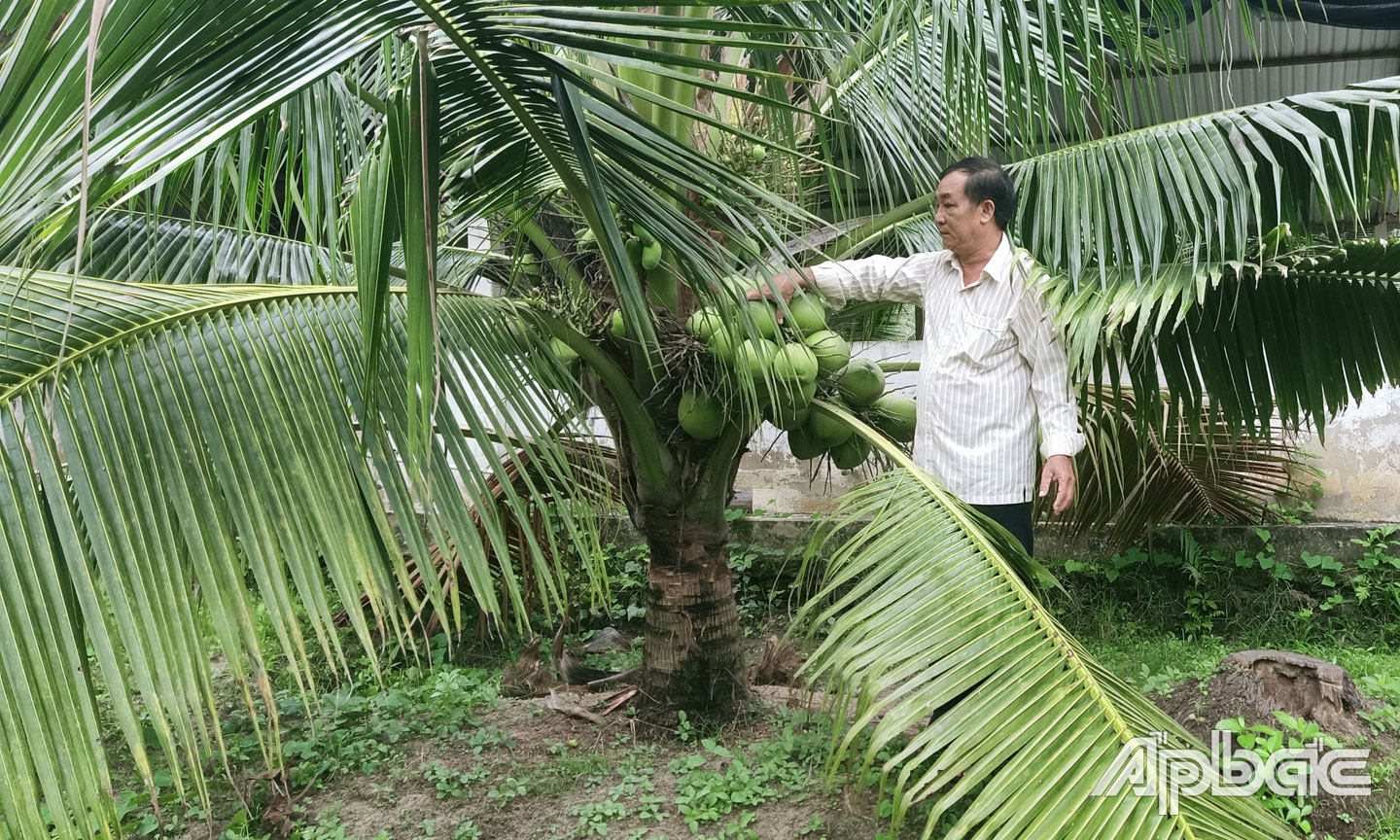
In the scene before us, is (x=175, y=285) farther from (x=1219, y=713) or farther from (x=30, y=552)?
(x=1219, y=713)

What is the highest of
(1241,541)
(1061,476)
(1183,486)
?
(1061,476)

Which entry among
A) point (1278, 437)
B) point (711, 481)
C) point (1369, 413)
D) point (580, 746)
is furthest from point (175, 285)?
point (1369, 413)

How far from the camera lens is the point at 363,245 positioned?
1.30 meters

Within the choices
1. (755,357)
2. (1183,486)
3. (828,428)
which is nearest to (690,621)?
(828,428)

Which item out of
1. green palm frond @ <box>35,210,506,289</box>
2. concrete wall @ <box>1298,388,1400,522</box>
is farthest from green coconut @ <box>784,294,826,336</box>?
concrete wall @ <box>1298,388,1400,522</box>

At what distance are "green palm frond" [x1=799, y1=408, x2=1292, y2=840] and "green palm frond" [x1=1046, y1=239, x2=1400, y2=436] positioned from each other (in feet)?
2.35

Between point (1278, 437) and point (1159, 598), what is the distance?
87cm

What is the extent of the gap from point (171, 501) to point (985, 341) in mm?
1617

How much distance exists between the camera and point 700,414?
2268mm

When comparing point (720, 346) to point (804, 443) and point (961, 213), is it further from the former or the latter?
point (961, 213)

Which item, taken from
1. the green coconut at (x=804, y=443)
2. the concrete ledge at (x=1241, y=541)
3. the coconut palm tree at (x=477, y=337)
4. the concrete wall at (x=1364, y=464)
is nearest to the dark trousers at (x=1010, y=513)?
the coconut palm tree at (x=477, y=337)

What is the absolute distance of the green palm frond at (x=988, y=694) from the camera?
1317mm

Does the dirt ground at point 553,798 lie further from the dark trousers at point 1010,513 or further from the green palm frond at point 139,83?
the green palm frond at point 139,83

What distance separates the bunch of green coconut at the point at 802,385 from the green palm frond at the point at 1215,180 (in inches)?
20.6
